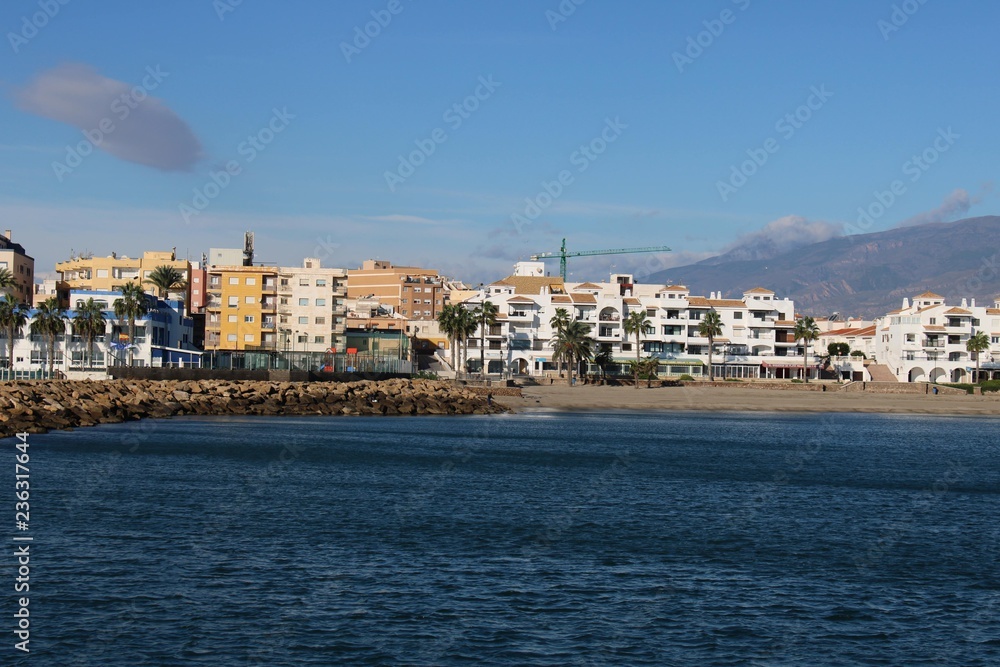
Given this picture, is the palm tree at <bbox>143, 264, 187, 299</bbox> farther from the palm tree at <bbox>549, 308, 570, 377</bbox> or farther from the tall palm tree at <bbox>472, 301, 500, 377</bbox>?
the palm tree at <bbox>549, 308, 570, 377</bbox>

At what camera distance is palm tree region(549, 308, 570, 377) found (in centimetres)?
13025

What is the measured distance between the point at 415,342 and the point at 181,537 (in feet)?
403

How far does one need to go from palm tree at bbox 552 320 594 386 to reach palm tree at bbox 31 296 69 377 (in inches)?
2107

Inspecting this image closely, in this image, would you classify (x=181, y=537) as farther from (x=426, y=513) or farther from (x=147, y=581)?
(x=426, y=513)

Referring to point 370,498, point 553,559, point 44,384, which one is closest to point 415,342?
point 44,384

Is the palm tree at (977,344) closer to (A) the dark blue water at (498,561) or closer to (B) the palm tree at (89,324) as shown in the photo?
(A) the dark blue water at (498,561)

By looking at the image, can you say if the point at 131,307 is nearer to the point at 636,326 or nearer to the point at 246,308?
the point at 246,308

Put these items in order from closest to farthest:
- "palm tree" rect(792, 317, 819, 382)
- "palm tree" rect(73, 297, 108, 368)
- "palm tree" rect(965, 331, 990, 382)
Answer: "palm tree" rect(73, 297, 108, 368)
"palm tree" rect(792, 317, 819, 382)
"palm tree" rect(965, 331, 990, 382)

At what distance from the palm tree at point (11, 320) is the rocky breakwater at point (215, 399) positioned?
19.1 m

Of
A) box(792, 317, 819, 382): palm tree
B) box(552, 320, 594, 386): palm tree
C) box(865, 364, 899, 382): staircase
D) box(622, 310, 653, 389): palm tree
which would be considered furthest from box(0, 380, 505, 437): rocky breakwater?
box(865, 364, 899, 382): staircase

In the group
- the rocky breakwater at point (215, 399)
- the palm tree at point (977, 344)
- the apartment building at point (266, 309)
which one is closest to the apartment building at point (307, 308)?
the apartment building at point (266, 309)

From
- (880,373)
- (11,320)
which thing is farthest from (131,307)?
(880,373)

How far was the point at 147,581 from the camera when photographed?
904 inches

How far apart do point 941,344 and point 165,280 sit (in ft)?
323
